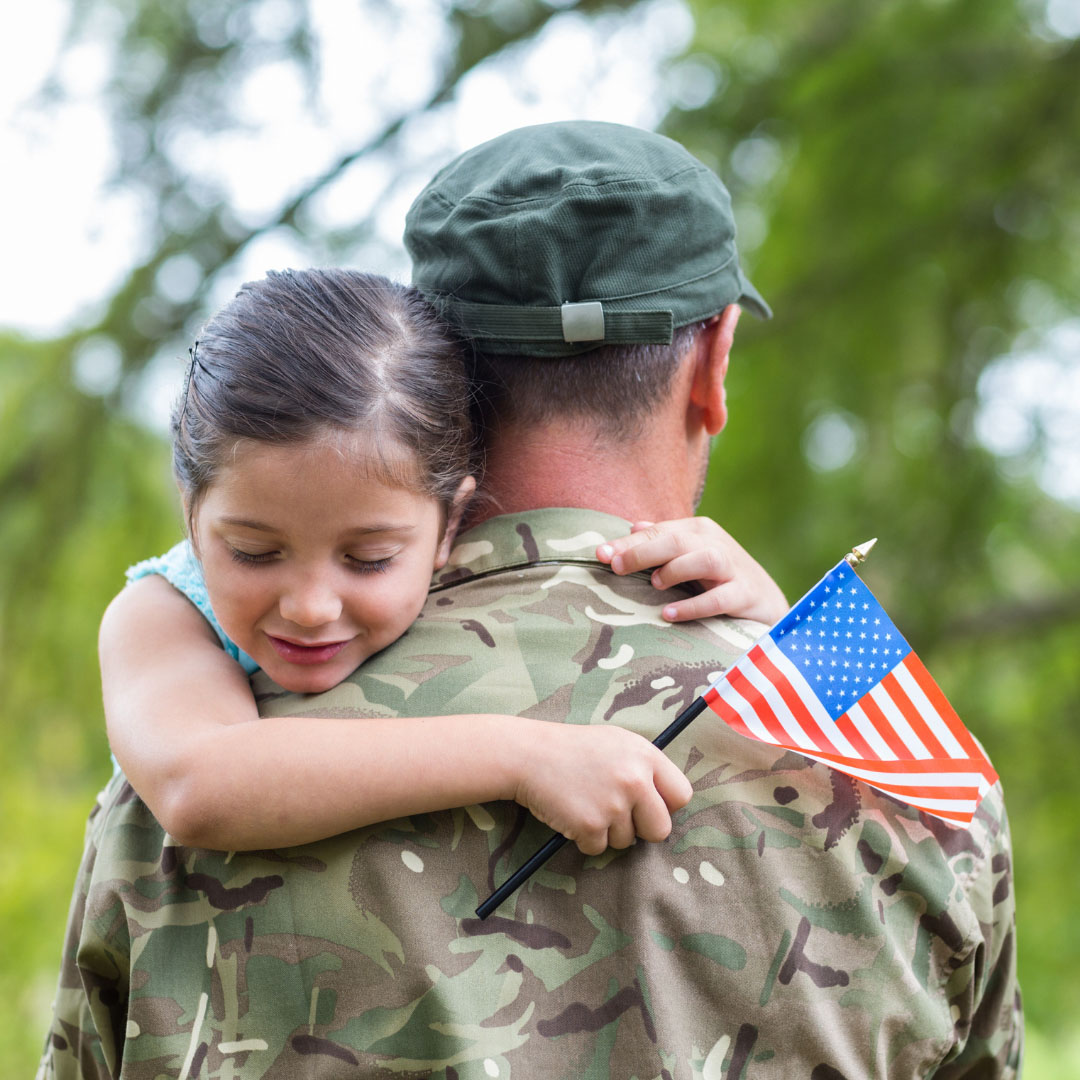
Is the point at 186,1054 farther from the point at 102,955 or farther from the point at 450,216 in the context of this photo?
the point at 450,216

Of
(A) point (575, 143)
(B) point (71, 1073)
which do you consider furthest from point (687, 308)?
(B) point (71, 1073)

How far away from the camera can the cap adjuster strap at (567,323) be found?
5.61 ft

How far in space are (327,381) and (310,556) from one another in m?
0.22

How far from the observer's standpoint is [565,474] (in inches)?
68.9

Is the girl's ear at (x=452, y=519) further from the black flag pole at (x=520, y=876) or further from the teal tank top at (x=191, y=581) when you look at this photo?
the black flag pole at (x=520, y=876)

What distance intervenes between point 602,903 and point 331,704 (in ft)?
1.36

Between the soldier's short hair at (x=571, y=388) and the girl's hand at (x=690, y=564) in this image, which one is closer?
the girl's hand at (x=690, y=564)

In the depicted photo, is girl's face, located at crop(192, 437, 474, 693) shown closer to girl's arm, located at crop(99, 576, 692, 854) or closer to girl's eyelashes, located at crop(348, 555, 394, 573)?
girl's eyelashes, located at crop(348, 555, 394, 573)

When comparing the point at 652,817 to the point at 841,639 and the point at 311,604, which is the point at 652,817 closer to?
the point at 841,639

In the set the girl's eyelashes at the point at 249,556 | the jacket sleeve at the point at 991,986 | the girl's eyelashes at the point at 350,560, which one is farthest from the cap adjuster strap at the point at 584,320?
the jacket sleeve at the point at 991,986

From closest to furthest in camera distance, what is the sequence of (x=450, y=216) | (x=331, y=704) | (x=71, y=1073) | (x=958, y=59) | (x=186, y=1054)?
(x=186, y=1054)
(x=331, y=704)
(x=71, y=1073)
(x=450, y=216)
(x=958, y=59)

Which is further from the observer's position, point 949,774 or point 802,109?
point 802,109

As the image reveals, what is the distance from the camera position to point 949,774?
154 centimetres

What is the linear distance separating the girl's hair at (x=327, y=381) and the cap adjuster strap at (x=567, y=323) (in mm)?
72
